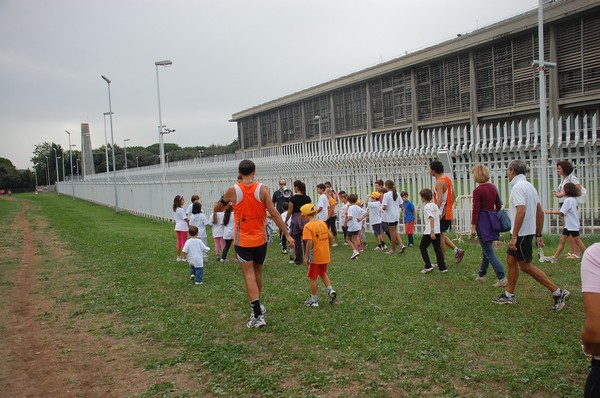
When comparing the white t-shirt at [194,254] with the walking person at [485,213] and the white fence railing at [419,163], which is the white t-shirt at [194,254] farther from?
the white fence railing at [419,163]

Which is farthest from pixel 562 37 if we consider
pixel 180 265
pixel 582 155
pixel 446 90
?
pixel 180 265

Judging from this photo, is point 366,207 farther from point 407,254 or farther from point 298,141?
point 298,141

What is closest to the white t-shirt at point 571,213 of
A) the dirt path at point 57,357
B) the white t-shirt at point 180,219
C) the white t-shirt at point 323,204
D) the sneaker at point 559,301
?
the sneaker at point 559,301

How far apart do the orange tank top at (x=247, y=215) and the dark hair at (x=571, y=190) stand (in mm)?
5782

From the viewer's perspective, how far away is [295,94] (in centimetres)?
5184

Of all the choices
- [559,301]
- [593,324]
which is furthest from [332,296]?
[593,324]

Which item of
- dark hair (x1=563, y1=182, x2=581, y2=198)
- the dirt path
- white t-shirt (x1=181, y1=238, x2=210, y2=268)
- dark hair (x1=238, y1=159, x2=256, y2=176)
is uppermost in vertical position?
dark hair (x1=238, y1=159, x2=256, y2=176)

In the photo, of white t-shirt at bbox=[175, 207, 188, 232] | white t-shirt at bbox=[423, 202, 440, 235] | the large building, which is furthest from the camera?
the large building

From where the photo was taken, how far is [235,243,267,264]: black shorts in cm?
632

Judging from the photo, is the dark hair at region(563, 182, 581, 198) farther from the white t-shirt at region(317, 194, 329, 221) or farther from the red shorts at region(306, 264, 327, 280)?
the white t-shirt at region(317, 194, 329, 221)

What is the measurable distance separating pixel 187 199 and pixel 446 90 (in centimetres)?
2049

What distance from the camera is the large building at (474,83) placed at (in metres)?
26.2

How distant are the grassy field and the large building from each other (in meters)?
11.5

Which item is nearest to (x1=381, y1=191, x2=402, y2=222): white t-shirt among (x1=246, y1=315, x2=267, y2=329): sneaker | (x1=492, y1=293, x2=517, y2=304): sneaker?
(x1=492, y1=293, x2=517, y2=304): sneaker
